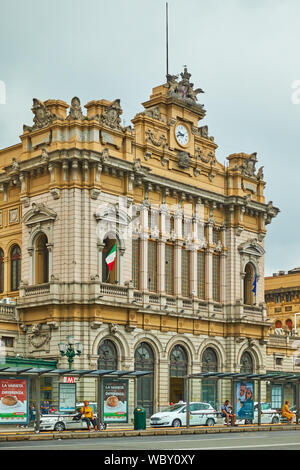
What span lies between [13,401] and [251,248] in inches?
1406

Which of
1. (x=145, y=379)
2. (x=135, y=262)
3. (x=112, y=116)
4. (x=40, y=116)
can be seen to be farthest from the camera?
(x=135, y=262)

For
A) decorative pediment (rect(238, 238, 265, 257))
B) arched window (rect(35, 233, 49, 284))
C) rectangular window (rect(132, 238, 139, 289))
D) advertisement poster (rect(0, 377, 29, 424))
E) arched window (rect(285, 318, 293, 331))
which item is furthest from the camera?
arched window (rect(285, 318, 293, 331))

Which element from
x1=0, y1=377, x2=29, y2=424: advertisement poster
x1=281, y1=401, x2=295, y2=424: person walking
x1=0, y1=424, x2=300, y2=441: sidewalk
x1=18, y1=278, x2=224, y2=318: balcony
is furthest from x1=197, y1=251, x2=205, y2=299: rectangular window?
x1=0, y1=377, x2=29, y2=424: advertisement poster

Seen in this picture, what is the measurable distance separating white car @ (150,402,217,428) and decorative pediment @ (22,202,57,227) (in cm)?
1486

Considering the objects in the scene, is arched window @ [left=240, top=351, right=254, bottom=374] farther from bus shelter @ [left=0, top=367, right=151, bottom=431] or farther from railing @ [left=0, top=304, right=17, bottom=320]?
bus shelter @ [left=0, top=367, right=151, bottom=431]

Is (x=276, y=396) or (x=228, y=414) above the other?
(x=276, y=396)

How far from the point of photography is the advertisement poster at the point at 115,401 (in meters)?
45.0

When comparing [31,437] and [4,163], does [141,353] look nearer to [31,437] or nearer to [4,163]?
[4,163]

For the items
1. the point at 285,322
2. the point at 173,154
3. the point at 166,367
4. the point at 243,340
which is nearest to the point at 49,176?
the point at 173,154

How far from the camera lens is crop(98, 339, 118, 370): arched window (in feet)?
192

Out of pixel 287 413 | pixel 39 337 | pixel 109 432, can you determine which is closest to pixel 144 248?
pixel 39 337

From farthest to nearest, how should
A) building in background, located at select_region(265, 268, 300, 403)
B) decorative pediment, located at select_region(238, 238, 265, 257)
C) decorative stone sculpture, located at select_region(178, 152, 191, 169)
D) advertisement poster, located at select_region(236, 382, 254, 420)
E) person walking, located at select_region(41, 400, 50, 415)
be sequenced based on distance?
building in background, located at select_region(265, 268, 300, 403) < decorative pediment, located at select_region(238, 238, 265, 257) < decorative stone sculpture, located at select_region(178, 152, 191, 169) < advertisement poster, located at select_region(236, 382, 254, 420) < person walking, located at select_region(41, 400, 50, 415)

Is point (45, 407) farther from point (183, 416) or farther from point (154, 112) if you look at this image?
point (154, 112)

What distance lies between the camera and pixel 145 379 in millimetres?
62375
